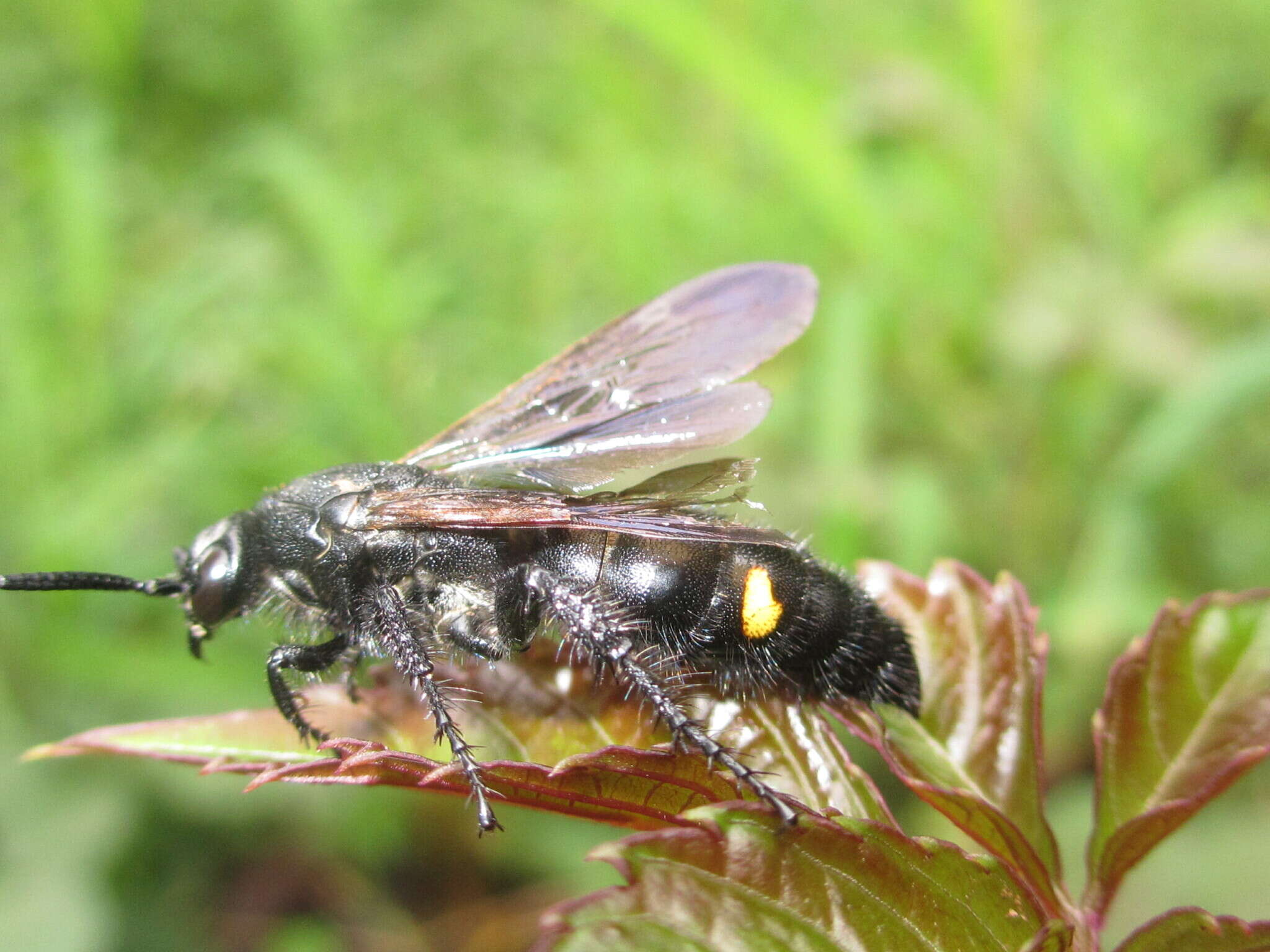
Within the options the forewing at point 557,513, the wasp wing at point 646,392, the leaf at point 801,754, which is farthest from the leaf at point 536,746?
the wasp wing at point 646,392

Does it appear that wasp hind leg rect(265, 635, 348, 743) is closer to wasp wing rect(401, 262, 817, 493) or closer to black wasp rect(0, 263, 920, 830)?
black wasp rect(0, 263, 920, 830)

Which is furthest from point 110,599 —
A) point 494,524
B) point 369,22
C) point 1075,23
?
point 1075,23

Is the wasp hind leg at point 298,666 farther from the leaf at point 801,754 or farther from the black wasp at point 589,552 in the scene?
the leaf at point 801,754

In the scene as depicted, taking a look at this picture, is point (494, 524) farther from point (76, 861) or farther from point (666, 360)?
point (76, 861)

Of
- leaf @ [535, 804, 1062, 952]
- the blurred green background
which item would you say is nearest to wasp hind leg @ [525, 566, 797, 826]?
leaf @ [535, 804, 1062, 952]

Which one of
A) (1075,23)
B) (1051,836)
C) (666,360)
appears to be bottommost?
(1051,836)

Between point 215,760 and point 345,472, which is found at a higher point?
point 345,472
